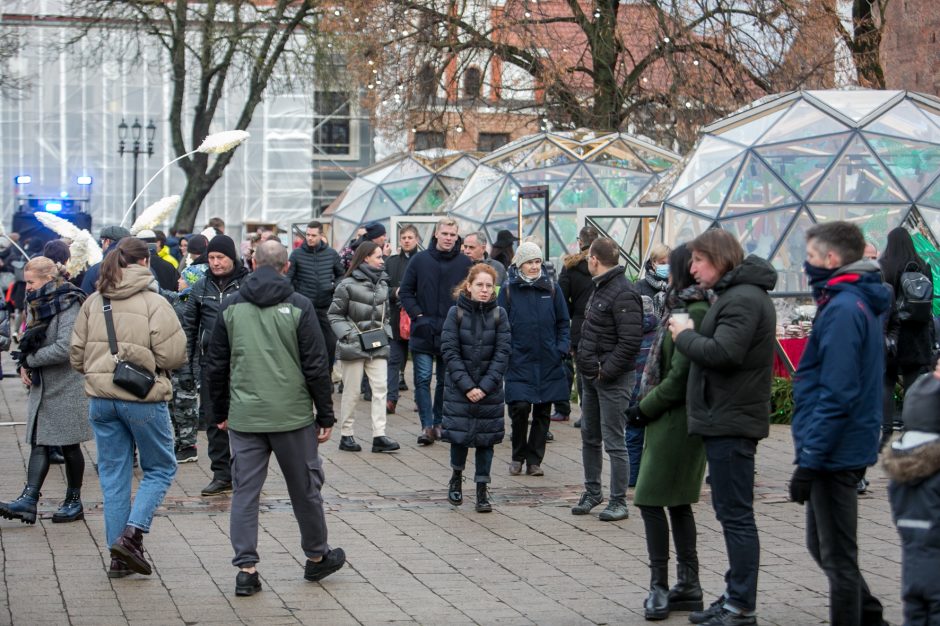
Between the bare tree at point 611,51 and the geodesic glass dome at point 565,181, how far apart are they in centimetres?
131

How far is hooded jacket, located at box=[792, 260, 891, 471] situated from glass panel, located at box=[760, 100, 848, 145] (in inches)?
428

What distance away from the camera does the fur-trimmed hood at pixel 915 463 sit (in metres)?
4.91

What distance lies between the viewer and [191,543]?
8.40 metres

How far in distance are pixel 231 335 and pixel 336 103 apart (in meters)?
49.2

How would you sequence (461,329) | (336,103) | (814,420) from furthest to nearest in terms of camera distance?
(336,103) < (461,329) < (814,420)

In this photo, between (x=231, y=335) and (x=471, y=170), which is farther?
(x=471, y=170)

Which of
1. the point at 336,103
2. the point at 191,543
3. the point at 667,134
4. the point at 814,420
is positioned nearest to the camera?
the point at 814,420

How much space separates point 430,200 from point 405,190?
75 cm

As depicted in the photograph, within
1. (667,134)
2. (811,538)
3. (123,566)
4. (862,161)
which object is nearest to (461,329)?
(123,566)

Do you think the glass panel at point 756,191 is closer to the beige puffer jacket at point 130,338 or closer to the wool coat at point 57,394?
the wool coat at point 57,394

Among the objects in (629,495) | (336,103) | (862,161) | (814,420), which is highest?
(336,103)

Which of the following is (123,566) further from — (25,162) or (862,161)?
(25,162)

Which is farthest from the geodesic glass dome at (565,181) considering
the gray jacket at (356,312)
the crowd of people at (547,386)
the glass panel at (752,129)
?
the crowd of people at (547,386)

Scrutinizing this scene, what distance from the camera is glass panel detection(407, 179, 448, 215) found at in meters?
28.3
